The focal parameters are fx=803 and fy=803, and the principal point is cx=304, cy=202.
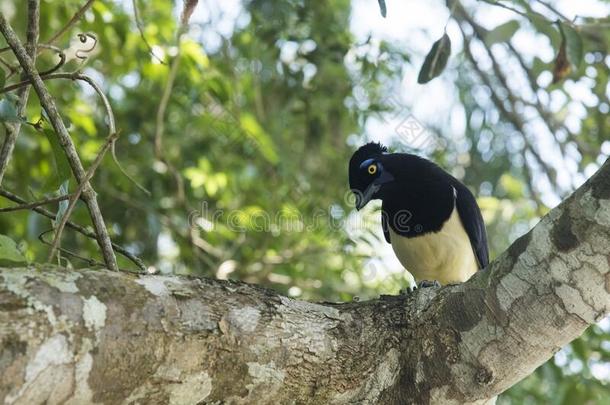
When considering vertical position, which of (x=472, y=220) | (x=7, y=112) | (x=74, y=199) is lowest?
(x=472, y=220)

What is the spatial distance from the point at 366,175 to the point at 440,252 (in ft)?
1.90

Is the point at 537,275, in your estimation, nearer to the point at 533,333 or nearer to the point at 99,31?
the point at 533,333

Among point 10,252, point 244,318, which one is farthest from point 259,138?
point 10,252

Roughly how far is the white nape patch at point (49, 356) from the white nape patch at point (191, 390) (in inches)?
11.3

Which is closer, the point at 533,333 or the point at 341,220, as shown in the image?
the point at 533,333

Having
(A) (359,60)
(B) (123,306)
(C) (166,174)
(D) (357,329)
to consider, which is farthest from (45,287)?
(C) (166,174)

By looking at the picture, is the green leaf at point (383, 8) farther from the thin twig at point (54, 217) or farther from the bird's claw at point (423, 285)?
the thin twig at point (54, 217)

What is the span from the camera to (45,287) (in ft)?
5.58

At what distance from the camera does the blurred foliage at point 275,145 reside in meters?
4.75

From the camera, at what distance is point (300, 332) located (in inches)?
82.6

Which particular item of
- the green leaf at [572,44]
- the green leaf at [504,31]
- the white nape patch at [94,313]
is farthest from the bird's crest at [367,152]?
the white nape patch at [94,313]

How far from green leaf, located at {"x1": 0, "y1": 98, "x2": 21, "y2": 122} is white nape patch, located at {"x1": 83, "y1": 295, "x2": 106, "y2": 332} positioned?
69cm

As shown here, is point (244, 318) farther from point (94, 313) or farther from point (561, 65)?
point (561, 65)

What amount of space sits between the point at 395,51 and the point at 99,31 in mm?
1727
